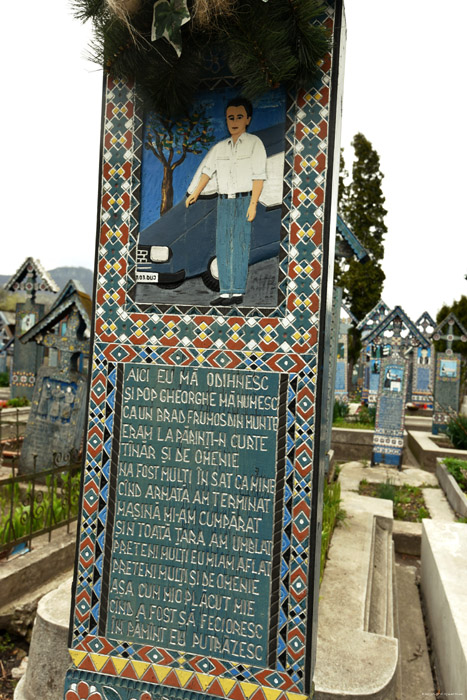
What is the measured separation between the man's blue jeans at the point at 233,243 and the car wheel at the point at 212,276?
0.9 inches

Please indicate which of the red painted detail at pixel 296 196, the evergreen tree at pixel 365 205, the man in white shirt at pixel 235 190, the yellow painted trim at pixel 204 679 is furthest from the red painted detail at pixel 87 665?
the evergreen tree at pixel 365 205

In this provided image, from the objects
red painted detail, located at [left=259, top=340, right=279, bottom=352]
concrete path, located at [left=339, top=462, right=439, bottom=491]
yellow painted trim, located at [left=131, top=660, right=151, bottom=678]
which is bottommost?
concrete path, located at [left=339, top=462, right=439, bottom=491]

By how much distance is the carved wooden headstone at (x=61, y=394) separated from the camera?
6.51 metres

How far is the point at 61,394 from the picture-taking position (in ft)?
21.8

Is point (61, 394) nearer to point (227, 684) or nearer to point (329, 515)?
point (329, 515)

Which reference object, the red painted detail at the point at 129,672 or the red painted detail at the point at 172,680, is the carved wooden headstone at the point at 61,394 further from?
the red painted detail at the point at 172,680

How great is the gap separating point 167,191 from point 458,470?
7.59 m

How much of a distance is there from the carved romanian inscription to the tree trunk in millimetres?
852

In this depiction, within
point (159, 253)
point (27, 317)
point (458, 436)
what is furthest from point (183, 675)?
point (27, 317)

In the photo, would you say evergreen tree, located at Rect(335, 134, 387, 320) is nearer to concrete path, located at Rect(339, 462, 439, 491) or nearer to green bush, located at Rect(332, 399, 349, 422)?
green bush, located at Rect(332, 399, 349, 422)

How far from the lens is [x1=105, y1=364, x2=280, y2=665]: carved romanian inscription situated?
8.21ft

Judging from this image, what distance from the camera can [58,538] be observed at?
4.68 m

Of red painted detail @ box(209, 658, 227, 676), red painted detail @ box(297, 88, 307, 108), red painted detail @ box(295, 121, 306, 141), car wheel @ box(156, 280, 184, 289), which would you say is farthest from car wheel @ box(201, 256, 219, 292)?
red painted detail @ box(209, 658, 227, 676)

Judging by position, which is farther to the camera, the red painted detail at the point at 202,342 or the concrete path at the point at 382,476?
the concrete path at the point at 382,476
